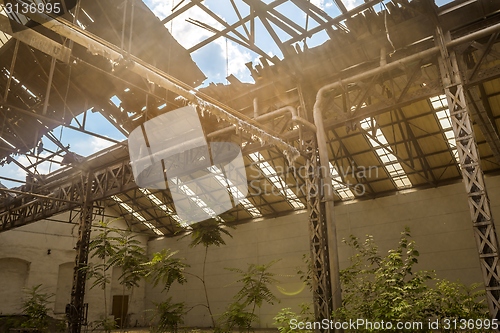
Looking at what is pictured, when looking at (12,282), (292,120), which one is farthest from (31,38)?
(12,282)

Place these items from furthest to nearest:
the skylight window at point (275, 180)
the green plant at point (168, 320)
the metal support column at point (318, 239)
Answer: the skylight window at point (275, 180) → the green plant at point (168, 320) → the metal support column at point (318, 239)

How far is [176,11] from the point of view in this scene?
385 inches

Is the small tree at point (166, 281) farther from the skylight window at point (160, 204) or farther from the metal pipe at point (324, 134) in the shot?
the skylight window at point (160, 204)

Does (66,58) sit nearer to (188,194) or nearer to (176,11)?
(176,11)

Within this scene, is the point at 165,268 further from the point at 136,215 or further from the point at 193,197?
the point at 136,215

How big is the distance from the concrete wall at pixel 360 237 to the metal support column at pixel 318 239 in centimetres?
671

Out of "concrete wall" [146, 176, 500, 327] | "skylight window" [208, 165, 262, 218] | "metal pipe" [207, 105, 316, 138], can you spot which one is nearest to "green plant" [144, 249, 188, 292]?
"metal pipe" [207, 105, 316, 138]

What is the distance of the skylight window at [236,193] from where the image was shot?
23.3 m

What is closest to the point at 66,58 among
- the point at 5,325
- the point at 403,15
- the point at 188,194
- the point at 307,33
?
the point at 307,33

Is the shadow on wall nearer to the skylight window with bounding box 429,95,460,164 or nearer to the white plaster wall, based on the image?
the white plaster wall

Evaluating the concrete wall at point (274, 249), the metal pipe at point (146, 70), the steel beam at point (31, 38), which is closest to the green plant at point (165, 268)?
the metal pipe at point (146, 70)

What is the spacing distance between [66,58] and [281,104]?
7.52m

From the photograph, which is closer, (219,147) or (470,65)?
(470,65)

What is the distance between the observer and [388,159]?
19938mm
